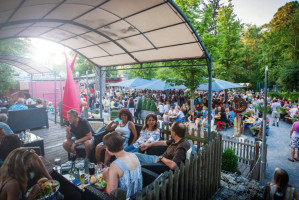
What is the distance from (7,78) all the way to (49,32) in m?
12.3

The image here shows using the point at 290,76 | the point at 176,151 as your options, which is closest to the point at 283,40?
the point at 290,76

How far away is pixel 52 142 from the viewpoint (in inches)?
266

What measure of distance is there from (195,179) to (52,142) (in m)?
5.81

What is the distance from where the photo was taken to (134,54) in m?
6.06

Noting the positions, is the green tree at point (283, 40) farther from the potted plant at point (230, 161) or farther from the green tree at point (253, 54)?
the potted plant at point (230, 161)

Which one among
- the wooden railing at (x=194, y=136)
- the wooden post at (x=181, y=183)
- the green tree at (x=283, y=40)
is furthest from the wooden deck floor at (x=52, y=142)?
the green tree at (x=283, y=40)

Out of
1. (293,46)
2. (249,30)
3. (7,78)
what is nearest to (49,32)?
(7,78)

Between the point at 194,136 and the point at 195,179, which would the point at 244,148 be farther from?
the point at 195,179

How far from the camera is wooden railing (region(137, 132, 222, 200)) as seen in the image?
229 centimetres

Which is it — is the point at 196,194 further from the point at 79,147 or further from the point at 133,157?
the point at 79,147

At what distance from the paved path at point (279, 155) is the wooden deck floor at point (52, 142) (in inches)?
252

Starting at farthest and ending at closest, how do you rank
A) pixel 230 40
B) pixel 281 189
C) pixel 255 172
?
pixel 230 40 < pixel 255 172 < pixel 281 189

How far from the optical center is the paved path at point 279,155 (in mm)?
5723

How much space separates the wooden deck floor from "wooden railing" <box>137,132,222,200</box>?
363cm
